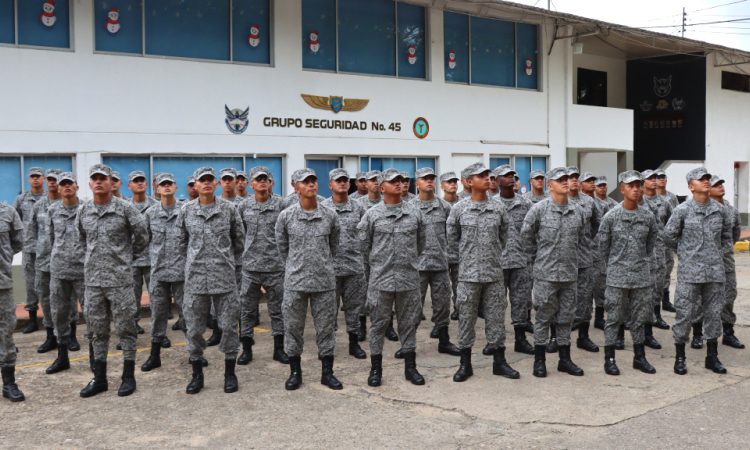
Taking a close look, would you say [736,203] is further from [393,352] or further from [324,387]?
[324,387]

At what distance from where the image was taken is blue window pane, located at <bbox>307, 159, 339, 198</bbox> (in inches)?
569

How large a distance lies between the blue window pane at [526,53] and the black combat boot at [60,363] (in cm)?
1355

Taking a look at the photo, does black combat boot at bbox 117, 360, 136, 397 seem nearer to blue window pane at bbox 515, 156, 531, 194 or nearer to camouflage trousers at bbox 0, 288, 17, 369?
camouflage trousers at bbox 0, 288, 17, 369

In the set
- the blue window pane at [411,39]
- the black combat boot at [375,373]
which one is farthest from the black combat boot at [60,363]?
the blue window pane at [411,39]

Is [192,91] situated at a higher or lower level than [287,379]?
higher

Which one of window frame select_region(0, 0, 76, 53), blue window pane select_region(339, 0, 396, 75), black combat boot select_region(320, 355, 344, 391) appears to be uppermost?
blue window pane select_region(339, 0, 396, 75)

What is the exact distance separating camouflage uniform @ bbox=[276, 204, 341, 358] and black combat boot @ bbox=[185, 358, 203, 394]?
85 cm

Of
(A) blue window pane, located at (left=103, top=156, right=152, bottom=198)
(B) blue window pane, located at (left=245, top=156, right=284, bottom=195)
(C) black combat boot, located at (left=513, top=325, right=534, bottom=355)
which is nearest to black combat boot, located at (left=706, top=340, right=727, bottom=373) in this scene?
(C) black combat boot, located at (left=513, top=325, right=534, bottom=355)

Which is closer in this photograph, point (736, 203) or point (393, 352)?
point (393, 352)

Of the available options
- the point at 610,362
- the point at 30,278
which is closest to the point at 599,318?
the point at 610,362

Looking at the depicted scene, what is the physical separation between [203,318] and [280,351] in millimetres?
1327

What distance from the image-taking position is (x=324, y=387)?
6.66 metres

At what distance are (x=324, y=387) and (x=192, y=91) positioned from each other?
777cm

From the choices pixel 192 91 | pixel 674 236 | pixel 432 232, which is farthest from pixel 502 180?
pixel 192 91
